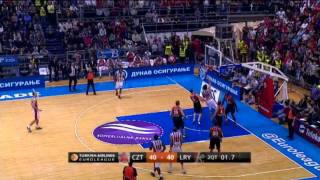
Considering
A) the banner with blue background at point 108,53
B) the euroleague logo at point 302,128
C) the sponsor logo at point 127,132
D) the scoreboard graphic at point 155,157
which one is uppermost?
the banner with blue background at point 108,53

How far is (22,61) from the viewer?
113ft

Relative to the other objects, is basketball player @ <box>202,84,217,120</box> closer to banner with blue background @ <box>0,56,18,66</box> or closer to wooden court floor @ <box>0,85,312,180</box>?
wooden court floor @ <box>0,85,312,180</box>

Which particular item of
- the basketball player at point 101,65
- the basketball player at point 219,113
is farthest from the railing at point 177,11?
the basketball player at point 219,113

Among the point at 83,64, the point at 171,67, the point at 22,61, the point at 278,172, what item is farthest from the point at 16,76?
the point at 278,172

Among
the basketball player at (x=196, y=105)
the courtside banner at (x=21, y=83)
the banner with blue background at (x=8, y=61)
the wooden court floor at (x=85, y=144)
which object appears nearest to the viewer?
the wooden court floor at (x=85, y=144)

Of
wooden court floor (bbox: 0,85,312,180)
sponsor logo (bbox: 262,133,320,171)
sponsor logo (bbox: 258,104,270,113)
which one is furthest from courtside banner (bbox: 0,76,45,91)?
sponsor logo (bbox: 262,133,320,171)

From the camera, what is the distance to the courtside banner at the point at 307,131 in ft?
75.6

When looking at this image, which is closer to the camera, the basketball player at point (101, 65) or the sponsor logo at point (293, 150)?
the sponsor logo at point (293, 150)

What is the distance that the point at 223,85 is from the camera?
29.9 meters

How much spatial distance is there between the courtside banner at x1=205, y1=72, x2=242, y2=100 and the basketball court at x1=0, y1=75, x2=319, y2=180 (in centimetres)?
140

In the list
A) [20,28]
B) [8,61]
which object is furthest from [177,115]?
[20,28]

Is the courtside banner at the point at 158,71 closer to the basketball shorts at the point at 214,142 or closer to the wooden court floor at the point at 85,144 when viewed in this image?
the wooden court floor at the point at 85,144

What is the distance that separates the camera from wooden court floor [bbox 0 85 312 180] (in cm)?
2044

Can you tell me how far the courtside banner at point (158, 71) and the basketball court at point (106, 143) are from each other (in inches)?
32.4
